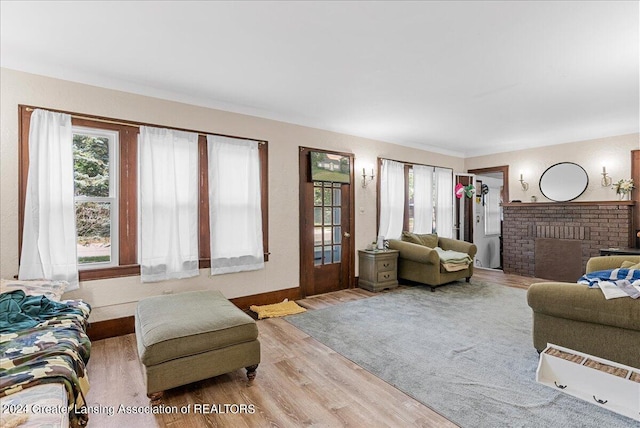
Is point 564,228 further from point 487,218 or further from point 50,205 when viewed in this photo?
point 50,205

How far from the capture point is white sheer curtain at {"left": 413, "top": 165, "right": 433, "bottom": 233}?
598 cm

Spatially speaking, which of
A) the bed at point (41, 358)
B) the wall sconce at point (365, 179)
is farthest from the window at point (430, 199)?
the bed at point (41, 358)

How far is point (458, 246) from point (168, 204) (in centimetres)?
488

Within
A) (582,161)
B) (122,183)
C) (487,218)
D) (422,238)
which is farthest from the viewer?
(487,218)

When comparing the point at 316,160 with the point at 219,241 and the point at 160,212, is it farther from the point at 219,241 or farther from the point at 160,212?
the point at 160,212

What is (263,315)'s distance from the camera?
374 centimetres

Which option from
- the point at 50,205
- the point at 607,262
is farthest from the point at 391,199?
the point at 50,205

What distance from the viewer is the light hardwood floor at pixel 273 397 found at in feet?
6.27

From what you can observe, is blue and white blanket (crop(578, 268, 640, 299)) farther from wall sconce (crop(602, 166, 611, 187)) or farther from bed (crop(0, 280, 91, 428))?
wall sconce (crop(602, 166, 611, 187))

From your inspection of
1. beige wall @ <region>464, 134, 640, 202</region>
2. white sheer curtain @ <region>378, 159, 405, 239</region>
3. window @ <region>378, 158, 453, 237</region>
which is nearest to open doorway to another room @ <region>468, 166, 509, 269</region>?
beige wall @ <region>464, 134, 640, 202</region>

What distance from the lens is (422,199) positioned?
6062mm

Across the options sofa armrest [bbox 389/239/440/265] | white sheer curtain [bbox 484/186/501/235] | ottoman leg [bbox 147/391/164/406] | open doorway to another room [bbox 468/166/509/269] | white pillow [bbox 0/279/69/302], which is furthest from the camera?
white sheer curtain [bbox 484/186/501/235]

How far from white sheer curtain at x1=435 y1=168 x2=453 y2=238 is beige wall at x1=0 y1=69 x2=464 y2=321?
4.75ft

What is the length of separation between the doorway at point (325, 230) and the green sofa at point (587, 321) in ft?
9.23
